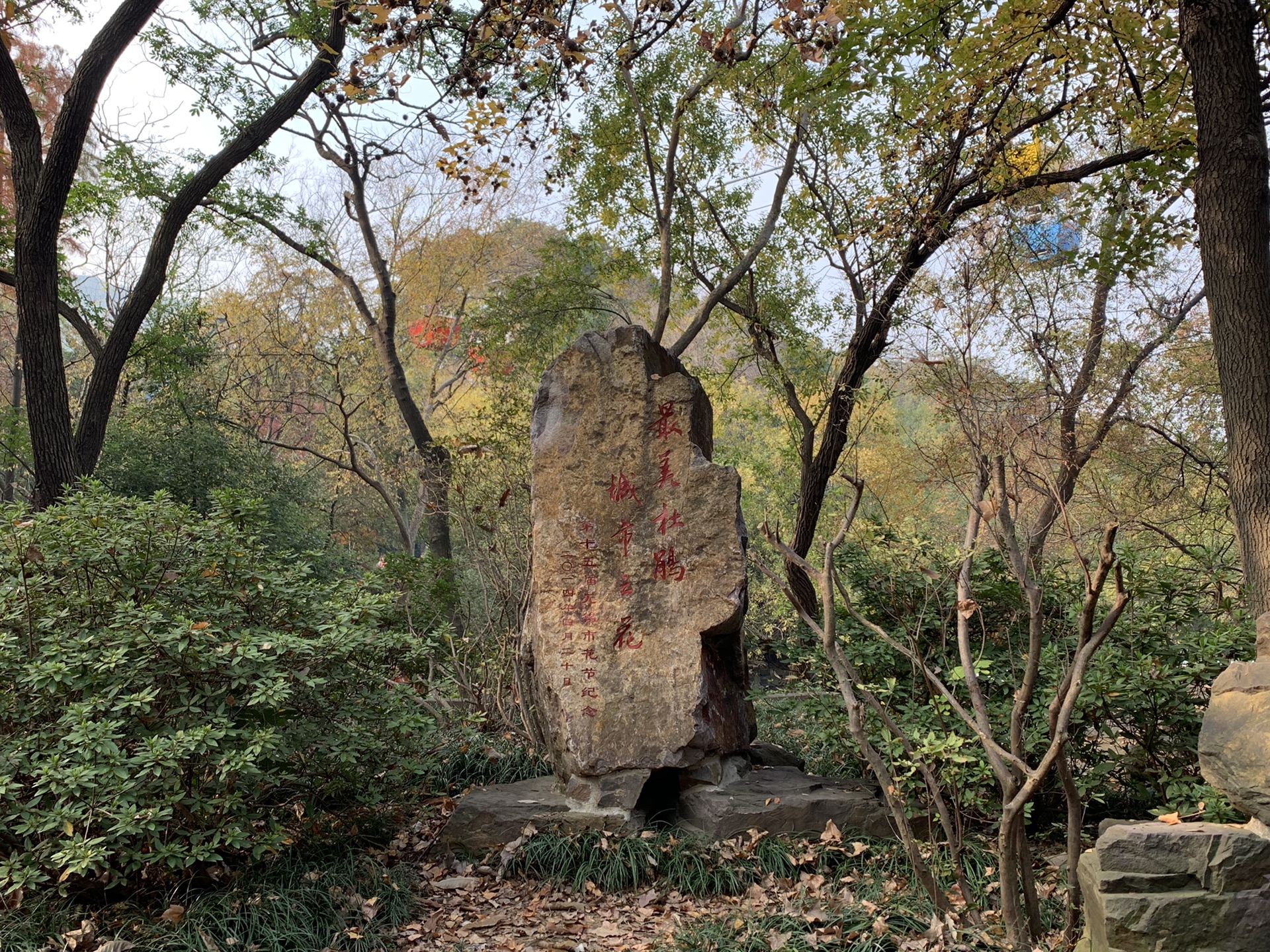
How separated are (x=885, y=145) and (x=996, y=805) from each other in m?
5.84

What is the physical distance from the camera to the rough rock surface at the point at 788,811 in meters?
4.39

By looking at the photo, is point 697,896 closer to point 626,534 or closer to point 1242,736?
point 626,534

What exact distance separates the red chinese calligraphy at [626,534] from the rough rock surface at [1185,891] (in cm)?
263

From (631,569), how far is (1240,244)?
129 inches

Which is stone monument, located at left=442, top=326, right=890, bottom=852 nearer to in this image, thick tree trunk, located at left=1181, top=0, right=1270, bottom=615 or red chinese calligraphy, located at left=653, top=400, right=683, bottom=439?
red chinese calligraphy, located at left=653, top=400, right=683, bottom=439

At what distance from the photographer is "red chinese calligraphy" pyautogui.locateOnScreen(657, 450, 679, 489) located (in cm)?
482

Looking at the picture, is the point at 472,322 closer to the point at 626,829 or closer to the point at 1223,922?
the point at 626,829

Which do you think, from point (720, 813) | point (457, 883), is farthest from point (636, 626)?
point (457, 883)

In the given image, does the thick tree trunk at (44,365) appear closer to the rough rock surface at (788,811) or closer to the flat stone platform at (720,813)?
the flat stone platform at (720,813)

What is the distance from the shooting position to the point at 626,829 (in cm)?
448

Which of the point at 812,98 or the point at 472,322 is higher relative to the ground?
the point at 812,98

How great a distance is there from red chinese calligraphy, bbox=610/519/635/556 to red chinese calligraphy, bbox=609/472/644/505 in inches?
4.5

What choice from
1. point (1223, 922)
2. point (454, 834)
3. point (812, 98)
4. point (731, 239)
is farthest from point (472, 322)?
point (1223, 922)

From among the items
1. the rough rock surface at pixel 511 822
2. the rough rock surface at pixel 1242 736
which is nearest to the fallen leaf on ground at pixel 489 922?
the rough rock surface at pixel 511 822
